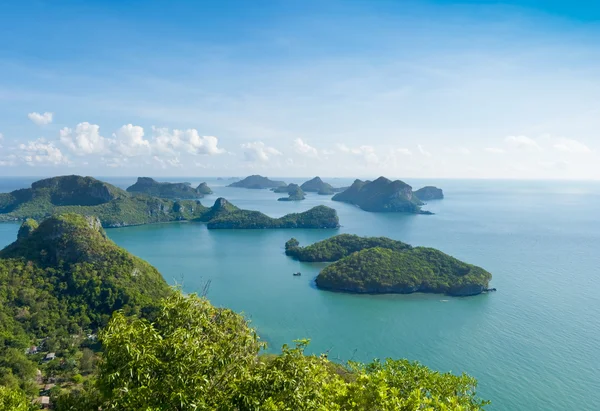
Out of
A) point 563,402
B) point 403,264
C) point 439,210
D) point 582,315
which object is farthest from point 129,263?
point 439,210

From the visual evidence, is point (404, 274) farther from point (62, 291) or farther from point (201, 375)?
point (201, 375)

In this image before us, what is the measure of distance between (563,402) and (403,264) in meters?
27.2

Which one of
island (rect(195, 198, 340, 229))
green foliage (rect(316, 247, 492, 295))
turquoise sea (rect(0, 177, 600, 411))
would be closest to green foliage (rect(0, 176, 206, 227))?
island (rect(195, 198, 340, 229))

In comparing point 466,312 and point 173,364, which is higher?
point 173,364

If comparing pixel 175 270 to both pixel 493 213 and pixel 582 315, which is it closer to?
pixel 582 315

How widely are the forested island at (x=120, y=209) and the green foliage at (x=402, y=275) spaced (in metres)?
50.5

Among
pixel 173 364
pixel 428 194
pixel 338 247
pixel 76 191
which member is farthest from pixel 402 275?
pixel 428 194

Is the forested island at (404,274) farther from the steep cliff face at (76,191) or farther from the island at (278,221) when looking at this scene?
the steep cliff face at (76,191)

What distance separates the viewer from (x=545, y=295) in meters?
46.6

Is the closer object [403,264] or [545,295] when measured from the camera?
[545,295]

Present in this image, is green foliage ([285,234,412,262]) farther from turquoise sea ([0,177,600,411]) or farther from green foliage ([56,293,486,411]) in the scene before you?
green foliage ([56,293,486,411])

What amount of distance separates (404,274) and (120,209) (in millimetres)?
95036

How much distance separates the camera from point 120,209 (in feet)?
374

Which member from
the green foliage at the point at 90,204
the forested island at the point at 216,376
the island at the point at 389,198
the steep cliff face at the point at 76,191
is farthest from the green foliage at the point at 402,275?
the steep cliff face at the point at 76,191
